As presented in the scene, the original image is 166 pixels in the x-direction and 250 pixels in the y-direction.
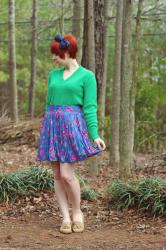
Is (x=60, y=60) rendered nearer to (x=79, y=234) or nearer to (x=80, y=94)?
(x=80, y=94)

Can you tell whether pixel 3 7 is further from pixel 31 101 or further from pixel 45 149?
pixel 45 149

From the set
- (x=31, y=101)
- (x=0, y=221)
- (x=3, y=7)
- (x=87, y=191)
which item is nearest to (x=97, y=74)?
(x=87, y=191)

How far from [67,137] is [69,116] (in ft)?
0.67

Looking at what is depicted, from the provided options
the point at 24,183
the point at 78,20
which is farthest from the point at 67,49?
the point at 78,20

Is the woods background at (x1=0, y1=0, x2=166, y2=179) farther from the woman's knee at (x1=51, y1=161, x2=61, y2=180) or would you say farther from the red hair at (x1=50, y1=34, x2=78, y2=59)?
the red hair at (x1=50, y1=34, x2=78, y2=59)

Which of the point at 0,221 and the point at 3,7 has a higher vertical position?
the point at 3,7

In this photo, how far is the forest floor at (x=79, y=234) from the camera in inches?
196

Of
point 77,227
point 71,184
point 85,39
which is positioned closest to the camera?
point 71,184

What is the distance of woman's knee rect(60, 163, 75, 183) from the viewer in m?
5.20

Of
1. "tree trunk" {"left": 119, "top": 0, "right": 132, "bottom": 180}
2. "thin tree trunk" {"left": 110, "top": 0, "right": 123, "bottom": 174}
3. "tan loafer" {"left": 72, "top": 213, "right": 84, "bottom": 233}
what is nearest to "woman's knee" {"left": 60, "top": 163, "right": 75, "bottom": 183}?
"tan loafer" {"left": 72, "top": 213, "right": 84, "bottom": 233}

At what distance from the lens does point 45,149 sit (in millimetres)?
5242

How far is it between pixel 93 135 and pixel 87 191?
5.91 ft

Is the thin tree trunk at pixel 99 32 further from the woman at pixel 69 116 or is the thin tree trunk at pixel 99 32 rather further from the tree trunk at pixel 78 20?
the woman at pixel 69 116

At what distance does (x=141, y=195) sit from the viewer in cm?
602
